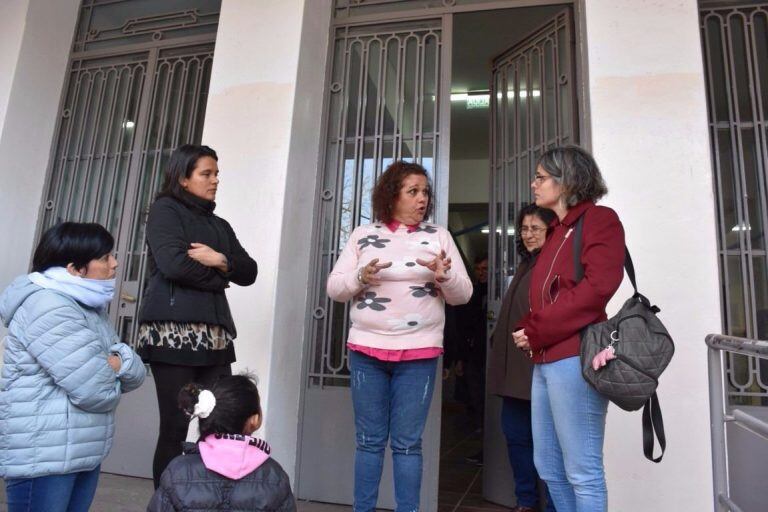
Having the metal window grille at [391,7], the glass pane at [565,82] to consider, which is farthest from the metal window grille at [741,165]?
the metal window grille at [391,7]

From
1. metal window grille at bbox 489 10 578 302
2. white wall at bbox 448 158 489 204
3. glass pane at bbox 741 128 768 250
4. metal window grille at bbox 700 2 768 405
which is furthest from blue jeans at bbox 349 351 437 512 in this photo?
white wall at bbox 448 158 489 204

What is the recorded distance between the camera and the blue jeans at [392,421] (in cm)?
231

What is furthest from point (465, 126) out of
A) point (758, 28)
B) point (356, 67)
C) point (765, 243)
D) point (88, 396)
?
point (88, 396)

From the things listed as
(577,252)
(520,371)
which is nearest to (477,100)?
(520,371)

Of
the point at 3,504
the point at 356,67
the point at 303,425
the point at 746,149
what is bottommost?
the point at 3,504

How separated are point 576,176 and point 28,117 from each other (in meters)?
4.14

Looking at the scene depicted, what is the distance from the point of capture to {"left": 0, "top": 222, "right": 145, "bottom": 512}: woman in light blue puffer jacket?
1772mm

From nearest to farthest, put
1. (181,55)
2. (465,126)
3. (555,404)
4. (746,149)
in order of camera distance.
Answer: (555,404) < (746,149) < (181,55) < (465,126)

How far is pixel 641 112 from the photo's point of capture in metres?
3.01

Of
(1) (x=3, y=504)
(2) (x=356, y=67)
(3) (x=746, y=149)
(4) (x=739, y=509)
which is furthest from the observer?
(2) (x=356, y=67)

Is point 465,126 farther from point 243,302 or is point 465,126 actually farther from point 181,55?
point 243,302

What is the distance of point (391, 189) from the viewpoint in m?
2.63

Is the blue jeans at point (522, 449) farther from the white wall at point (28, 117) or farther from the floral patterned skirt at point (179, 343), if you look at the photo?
the white wall at point (28, 117)

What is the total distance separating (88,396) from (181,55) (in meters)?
3.25
